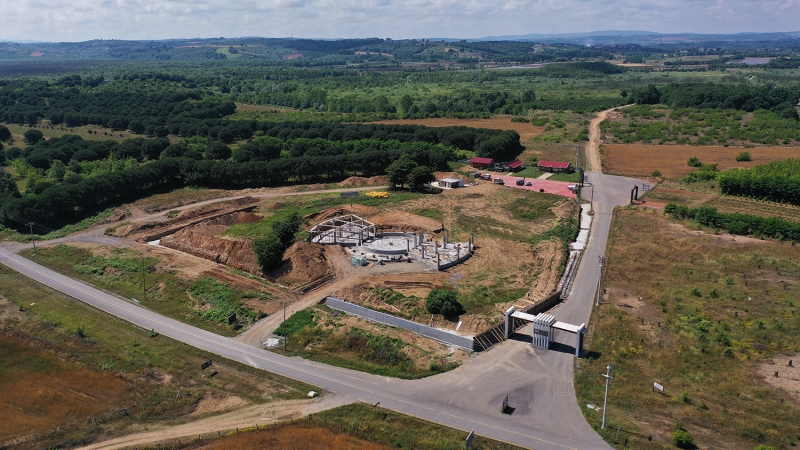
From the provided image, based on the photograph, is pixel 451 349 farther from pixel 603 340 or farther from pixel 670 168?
pixel 670 168

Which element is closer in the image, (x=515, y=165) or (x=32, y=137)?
(x=515, y=165)

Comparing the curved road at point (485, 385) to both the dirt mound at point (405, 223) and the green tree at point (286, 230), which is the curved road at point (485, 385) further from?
the dirt mound at point (405, 223)

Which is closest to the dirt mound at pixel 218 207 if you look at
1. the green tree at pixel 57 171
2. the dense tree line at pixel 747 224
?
the green tree at pixel 57 171

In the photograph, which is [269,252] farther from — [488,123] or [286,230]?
[488,123]

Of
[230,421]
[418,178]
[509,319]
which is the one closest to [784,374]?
[509,319]

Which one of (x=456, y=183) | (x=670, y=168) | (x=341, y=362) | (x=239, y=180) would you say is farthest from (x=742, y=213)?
(x=239, y=180)

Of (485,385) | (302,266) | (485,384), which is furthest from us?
(302,266)
